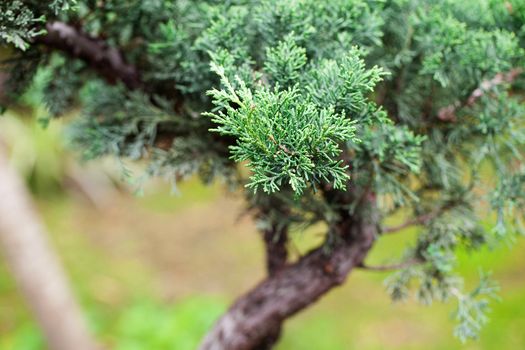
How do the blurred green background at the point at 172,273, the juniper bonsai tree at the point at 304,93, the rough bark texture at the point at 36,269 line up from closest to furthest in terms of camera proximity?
the juniper bonsai tree at the point at 304,93
the rough bark texture at the point at 36,269
the blurred green background at the point at 172,273

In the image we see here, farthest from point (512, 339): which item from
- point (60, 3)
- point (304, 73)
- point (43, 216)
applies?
point (43, 216)

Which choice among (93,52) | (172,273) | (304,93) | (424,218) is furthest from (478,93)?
(172,273)

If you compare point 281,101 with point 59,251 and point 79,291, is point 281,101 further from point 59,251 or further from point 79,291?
point 59,251

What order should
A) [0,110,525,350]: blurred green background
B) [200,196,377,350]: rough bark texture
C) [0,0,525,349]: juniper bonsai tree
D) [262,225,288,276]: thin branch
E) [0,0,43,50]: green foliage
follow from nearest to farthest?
1. [0,0,43,50]: green foliage
2. [0,0,525,349]: juniper bonsai tree
3. [200,196,377,350]: rough bark texture
4. [262,225,288,276]: thin branch
5. [0,110,525,350]: blurred green background

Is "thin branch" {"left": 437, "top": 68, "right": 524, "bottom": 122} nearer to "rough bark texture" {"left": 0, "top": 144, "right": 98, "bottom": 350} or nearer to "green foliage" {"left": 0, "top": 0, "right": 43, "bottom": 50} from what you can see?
"green foliage" {"left": 0, "top": 0, "right": 43, "bottom": 50}

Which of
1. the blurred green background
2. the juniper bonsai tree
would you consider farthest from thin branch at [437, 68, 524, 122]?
the blurred green background

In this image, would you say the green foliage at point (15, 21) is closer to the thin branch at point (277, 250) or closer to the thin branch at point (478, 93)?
the thin branch at point (277, 250)

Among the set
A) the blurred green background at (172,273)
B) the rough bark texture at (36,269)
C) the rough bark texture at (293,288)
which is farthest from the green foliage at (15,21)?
the rough bark texture at (36,269)
